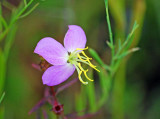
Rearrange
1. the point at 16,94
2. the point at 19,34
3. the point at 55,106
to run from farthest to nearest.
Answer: the point at 19,34 < the point at 16,94 < the point at 55,106

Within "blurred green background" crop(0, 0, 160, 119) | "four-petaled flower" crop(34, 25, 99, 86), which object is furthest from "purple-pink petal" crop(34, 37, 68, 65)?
"blurred green background" crop(0, 0, 160, 119)

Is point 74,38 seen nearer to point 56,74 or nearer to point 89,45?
point 56,74

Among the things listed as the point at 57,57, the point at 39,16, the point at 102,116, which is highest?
the point at 39,16

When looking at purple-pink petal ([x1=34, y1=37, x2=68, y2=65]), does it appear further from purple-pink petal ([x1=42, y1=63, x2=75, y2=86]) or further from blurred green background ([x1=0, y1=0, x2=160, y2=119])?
blurred green background ([x1=0, y1=0, x2=160, y2=119])

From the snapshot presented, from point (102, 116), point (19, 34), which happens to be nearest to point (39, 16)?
point (19, 34)

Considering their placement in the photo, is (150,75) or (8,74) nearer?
(8,74)

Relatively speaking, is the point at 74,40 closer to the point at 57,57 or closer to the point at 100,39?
the point at 57,57
